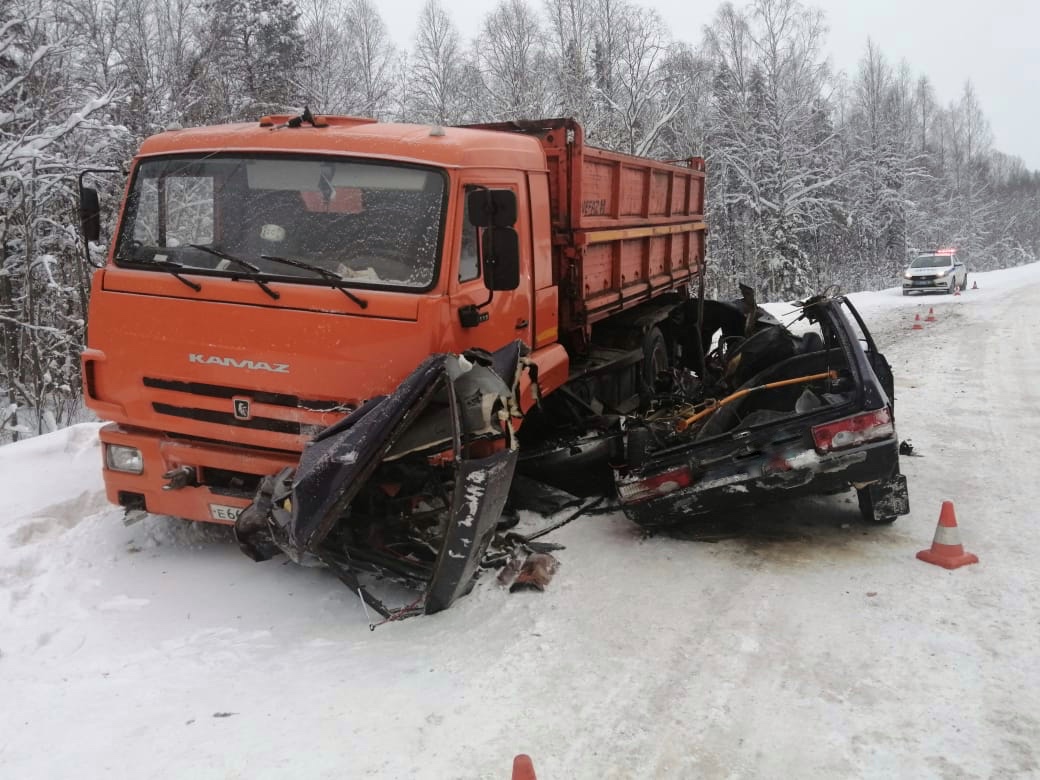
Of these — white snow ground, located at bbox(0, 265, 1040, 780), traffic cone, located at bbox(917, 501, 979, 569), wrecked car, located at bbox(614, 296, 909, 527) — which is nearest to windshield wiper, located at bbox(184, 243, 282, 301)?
white snow ground, located at bbox(0, 265, 1040, 780)

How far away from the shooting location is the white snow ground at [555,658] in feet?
10.3

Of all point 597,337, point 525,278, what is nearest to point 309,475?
point 525,278

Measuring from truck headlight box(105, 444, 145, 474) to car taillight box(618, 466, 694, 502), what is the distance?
2931 mm

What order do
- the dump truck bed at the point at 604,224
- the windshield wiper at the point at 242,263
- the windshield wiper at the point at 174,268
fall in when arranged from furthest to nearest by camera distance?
the dump truck bed at the point at 604,224 → the windshield wiper at the point at 174,268 → the windshield wiper at the point at 242,263

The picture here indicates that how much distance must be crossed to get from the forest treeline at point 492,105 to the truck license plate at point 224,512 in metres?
6.43

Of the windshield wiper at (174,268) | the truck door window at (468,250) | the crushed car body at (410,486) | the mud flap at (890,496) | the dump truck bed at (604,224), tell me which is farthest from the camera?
the dump truck bed at (604,224)

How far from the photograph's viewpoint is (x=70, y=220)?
41.5 feet

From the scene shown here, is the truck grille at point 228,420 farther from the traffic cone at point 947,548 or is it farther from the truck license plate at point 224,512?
the traffic cone at point 947,548

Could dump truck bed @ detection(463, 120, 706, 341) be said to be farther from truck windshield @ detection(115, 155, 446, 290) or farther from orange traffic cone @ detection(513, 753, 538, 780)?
orange traffic cone @ detection(513, 753, 538, 780)

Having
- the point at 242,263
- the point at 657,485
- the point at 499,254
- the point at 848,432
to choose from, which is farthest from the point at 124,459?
the point at 848,432

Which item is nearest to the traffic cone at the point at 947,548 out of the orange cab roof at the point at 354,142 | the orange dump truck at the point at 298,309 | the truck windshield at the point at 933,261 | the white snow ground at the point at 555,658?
the white snow ground at the point at 555,658

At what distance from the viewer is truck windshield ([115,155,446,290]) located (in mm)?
4559

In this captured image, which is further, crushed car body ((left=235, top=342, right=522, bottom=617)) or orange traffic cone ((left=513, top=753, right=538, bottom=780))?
crushed car body ((left=235, top=342, right=522, bottom=617))

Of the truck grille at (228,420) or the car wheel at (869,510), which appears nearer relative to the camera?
the truck grille at (228,420)
